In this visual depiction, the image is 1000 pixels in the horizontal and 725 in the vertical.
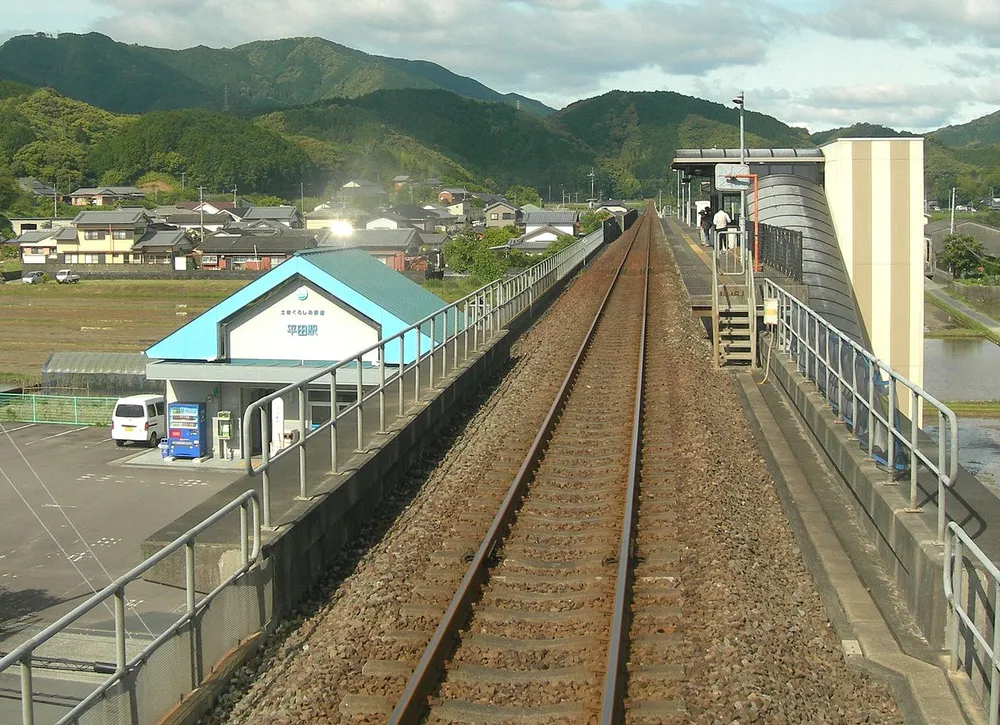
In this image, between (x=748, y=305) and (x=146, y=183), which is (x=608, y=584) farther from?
(x=146, y=183)

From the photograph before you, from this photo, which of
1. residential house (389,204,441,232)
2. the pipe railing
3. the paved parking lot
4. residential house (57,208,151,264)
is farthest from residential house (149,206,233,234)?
the pipe railing

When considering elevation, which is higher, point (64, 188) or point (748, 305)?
point (64, 188)

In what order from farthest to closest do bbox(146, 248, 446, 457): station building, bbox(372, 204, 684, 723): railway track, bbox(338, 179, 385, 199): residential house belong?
bbox(338, 179, 385, 199): residential house < bbox(146, 248, 446, 457): station building < bbox(372, 204, 684, 723): railway track

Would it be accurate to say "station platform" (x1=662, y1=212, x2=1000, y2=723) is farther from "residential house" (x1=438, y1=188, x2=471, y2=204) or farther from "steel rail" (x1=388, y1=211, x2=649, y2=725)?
"residential house" (x1=438, y1=188, x2=471, y2=204)

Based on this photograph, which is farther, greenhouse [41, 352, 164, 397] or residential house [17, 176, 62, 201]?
residential house [17, 176, 62, 201]

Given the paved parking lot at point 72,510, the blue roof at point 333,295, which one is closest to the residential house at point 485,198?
the paved parking lot at point 72,510

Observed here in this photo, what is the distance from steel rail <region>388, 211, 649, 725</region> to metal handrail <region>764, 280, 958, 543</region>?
108 inches

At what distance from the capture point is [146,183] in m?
133

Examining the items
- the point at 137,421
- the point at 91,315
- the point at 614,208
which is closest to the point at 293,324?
the point at 137,421

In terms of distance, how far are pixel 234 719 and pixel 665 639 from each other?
231 centimetres

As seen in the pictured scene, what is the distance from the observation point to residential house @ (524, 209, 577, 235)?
258 feet

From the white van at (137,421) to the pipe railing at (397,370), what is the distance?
6.15m

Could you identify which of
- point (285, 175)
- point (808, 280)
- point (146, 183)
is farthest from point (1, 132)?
point (808, 280)

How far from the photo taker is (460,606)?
5945 mm
